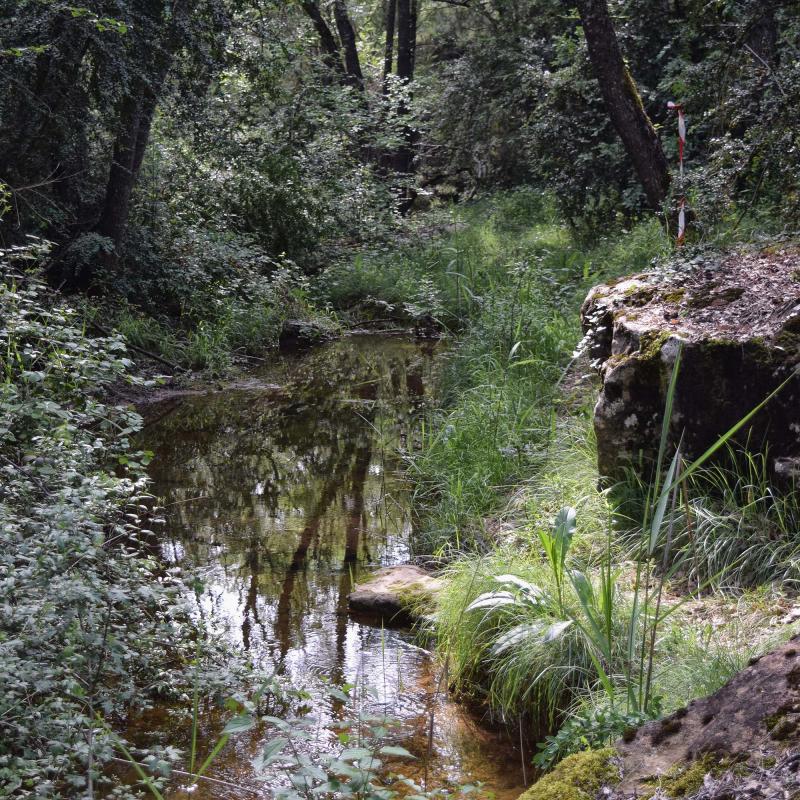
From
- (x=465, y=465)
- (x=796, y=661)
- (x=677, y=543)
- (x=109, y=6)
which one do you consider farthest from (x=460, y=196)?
(x=796, y=661)

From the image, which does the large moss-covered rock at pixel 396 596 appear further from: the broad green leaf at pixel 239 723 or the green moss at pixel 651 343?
the broad green leaf at pixel 239 723

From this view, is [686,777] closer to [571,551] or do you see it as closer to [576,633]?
[576,633]

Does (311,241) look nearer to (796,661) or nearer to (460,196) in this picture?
(460,196)

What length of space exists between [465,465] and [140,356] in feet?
16.5

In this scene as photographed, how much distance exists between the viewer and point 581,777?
201cm

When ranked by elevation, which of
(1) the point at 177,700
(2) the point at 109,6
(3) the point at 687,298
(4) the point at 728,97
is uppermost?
(2) the point at 109,6

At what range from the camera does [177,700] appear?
3.68 meters

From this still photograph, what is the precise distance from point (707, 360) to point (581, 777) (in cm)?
273

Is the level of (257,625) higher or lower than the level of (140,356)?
lower

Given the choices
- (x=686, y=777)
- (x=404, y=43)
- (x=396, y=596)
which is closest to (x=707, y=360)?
(x=396, y=596)

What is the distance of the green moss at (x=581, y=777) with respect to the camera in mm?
1953

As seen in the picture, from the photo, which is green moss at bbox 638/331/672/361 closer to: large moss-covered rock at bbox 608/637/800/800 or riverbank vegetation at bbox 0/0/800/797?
riverbank vegetation at bbox 0/0/800/797

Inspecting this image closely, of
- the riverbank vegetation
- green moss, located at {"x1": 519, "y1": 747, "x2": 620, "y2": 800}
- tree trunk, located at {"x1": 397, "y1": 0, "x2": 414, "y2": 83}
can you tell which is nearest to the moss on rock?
green moss, located at {"x1": 519, "y1": 747, "x2": 620, "y2": 800}

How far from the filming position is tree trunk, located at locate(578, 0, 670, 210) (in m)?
9.11
